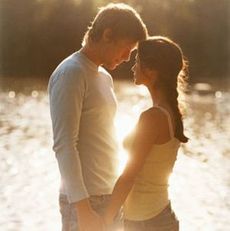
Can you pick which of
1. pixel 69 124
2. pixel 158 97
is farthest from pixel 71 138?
pixel 158 97

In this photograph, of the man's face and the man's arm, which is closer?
the man's arm

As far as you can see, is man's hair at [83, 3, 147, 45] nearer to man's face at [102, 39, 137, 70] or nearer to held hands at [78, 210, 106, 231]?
man's face at [102, 39, 137, 70]

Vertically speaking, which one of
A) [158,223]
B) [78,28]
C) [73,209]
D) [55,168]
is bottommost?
[78,28]

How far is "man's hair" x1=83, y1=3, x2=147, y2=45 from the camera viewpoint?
3.06 meters

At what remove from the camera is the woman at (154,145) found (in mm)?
2996

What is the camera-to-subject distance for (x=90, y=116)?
10.2 feet

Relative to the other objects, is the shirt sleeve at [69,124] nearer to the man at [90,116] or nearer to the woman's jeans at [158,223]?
the man at [90,116]

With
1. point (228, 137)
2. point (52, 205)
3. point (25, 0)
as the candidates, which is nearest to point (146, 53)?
point (52, 205)

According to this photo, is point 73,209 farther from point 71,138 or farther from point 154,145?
point 154,145

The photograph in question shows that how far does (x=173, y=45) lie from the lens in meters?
3.07

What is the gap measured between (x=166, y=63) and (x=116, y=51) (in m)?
0.27

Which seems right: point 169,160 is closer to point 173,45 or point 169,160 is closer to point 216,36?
point 173,45

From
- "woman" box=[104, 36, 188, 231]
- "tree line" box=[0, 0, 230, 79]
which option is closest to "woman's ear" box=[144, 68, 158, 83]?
"woman" box=[104, 36, 188, 231]

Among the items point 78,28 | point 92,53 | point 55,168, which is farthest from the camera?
point 78,28
